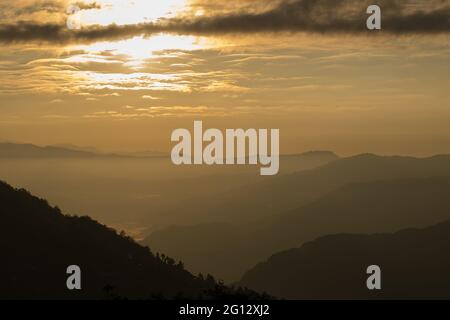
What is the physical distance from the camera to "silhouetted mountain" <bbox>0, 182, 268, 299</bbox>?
297ft

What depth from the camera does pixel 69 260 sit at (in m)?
105

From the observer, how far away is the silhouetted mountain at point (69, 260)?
90.5 meters

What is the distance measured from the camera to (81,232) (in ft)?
379
